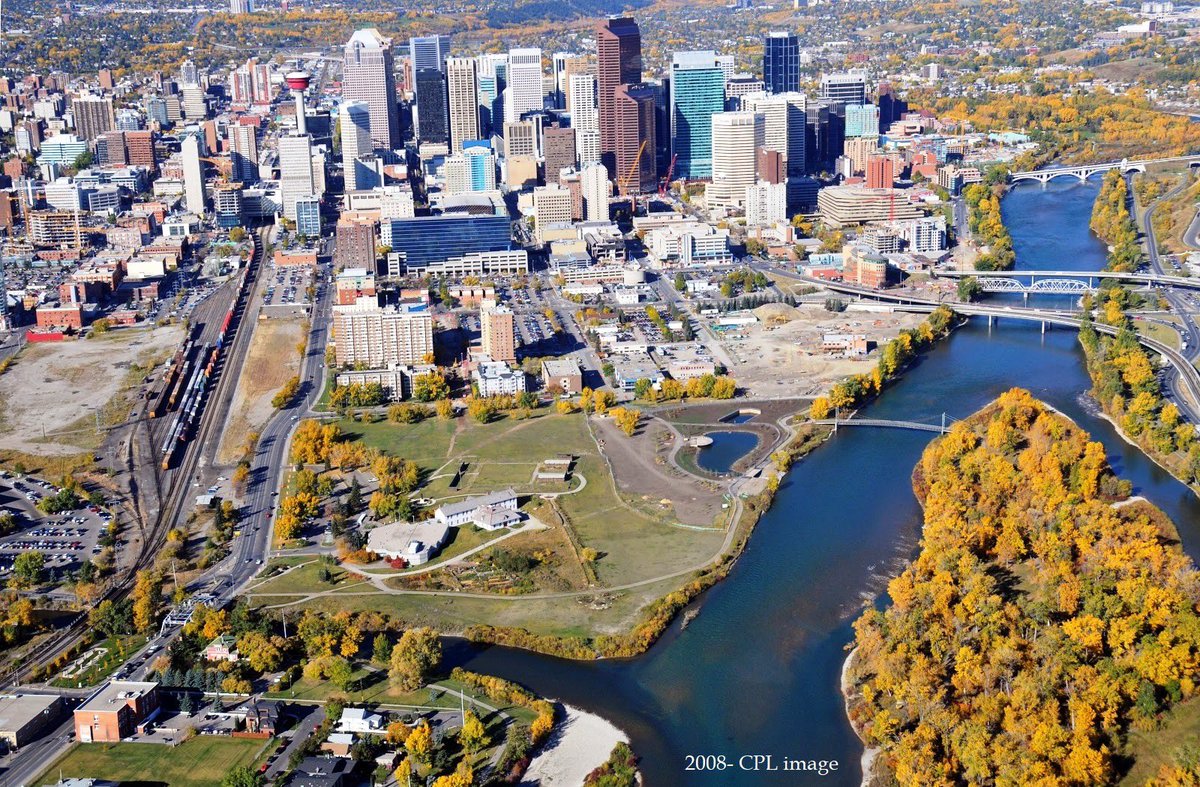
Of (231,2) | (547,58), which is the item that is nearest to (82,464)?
(547,58)

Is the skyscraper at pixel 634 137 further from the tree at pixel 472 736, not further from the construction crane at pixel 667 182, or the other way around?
the tree at pixel 472 736

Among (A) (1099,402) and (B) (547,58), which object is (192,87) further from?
(A) (1099,402)

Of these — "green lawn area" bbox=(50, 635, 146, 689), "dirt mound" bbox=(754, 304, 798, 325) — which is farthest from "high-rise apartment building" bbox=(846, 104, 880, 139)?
"green lawn area" bbox=(50, 635, 146, 689)

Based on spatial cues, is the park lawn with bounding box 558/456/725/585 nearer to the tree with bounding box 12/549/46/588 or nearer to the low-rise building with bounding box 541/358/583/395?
the low-rise building with bounding box 541/358/583/395

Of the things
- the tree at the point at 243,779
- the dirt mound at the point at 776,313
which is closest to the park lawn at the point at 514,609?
the tree at the point at 243,779

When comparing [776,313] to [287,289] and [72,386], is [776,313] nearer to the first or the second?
[287,289]

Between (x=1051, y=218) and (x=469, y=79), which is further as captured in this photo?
(x=469, y=79)

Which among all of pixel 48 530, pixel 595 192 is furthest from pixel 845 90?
pixel 48 530
